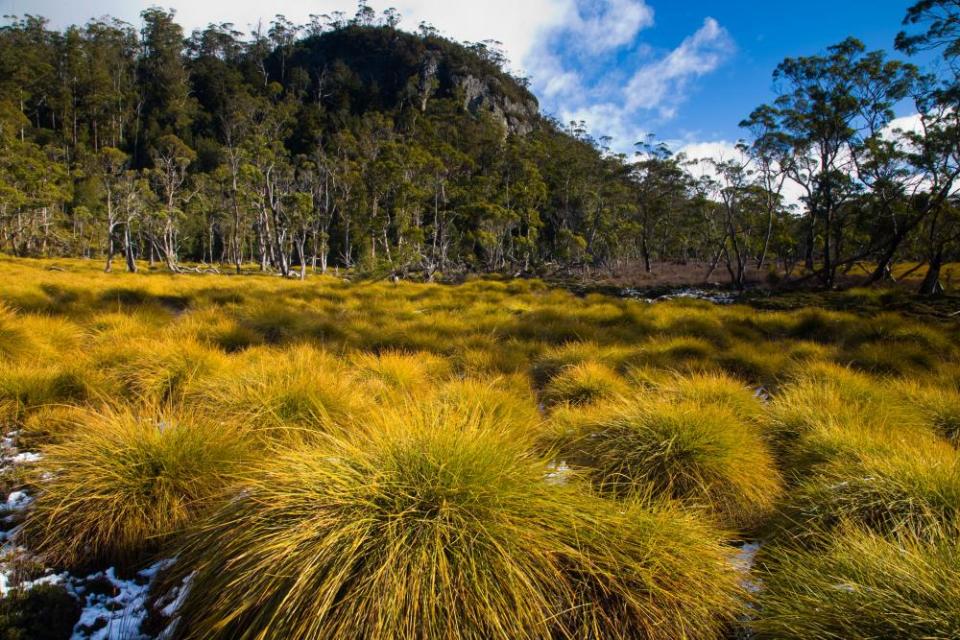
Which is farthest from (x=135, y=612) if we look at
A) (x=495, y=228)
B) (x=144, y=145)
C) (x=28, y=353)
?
(x=144, y=145)

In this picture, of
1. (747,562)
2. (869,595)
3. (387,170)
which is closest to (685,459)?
(747,562)

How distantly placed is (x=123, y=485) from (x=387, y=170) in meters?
32.6

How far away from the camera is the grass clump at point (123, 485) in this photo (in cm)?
219

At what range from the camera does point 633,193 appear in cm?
4400

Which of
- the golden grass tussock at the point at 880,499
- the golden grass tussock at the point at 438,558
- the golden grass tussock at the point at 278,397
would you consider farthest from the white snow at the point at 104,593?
the golden grass tussock at the point at 880,499

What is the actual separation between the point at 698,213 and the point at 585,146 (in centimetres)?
2539

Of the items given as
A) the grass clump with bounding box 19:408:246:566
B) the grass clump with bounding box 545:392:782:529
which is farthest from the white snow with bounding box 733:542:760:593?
the grass clump with bounding box 19:408:246:566

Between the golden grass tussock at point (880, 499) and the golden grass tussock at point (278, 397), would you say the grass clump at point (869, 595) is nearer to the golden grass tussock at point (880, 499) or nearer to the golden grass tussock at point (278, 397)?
the golden grass tussock at point (880, 499)

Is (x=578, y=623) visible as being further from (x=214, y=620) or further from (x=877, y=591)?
(x=214, y=620)

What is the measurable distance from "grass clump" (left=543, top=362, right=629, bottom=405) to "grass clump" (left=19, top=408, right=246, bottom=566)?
3.45 meters

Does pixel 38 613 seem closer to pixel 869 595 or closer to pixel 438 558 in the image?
pixel 438 558

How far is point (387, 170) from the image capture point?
31.8 metres

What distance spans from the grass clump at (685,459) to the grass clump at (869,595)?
0.68 metres

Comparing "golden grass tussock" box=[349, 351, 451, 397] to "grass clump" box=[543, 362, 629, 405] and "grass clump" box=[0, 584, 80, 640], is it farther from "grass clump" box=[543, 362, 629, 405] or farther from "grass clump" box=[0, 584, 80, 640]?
"grass clump" box=[0, 584, 80, 640]
